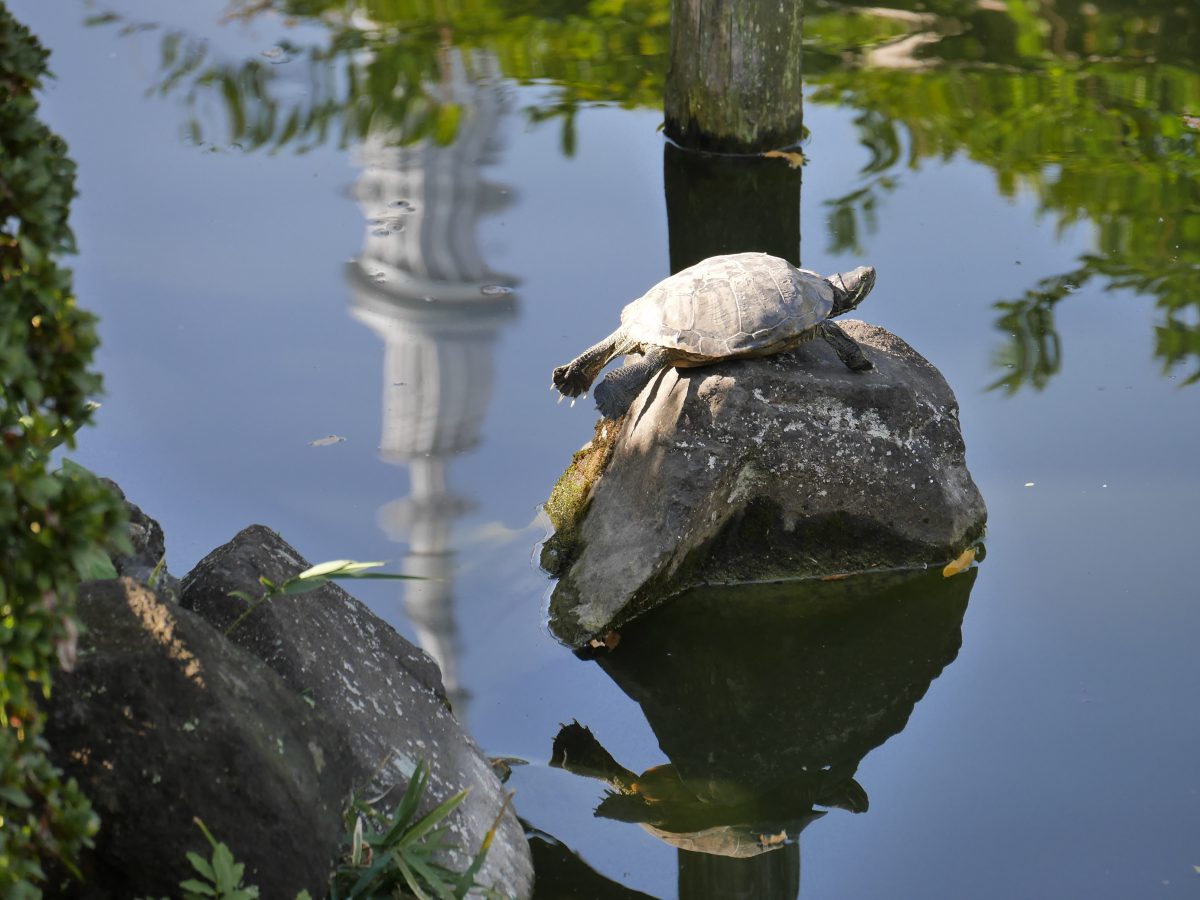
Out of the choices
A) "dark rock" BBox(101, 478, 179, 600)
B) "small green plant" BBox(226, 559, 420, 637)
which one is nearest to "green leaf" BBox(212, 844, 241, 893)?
"small green plant" BBox(226, 559, 420, 637)

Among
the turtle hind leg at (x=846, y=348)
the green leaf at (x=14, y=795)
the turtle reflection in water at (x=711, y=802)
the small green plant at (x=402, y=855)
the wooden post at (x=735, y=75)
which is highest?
the wooden post at (x=735, y=75)

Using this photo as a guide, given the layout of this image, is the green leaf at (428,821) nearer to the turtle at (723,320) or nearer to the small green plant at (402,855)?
the small green plant at (402,855)

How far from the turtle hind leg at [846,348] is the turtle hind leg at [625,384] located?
590 millimetres

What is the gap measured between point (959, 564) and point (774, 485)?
0.69 metres

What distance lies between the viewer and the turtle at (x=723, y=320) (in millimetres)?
4355

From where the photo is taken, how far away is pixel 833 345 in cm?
456

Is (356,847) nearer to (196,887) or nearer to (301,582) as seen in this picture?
(196,887)

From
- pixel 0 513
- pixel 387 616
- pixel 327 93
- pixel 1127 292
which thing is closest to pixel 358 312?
pixel 387 616

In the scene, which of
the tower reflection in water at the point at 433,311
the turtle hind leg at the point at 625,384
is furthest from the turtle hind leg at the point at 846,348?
the tower reflection in water at the point at 433,311

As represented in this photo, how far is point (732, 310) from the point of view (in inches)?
172

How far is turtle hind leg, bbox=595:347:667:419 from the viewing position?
476 centimetres

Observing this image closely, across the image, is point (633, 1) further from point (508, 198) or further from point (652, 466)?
point (652, 466)

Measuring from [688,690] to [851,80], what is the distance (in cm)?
557

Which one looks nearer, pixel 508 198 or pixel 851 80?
pixel 508 198
